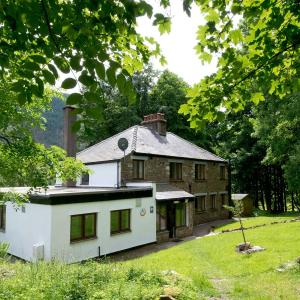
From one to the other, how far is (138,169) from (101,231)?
21.6 feet

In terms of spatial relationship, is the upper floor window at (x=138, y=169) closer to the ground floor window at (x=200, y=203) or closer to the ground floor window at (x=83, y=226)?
the ground floor window at (x=83, y=226)

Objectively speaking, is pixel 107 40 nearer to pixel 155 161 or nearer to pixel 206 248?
pixel 206 248

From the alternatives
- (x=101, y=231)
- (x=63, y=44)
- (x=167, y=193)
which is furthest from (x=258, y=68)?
(x=167, y=193)

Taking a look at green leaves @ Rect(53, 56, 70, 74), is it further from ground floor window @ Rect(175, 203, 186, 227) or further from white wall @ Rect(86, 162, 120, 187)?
ground floor window @ Rect(175, 203, 186, 227)

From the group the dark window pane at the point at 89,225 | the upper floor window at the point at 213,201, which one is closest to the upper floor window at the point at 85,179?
the dark window pane at the point at 89,225

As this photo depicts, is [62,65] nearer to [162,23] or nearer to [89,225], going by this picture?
[162,23]

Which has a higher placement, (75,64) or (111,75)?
(75,64)

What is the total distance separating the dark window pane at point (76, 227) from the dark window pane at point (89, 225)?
29 cm

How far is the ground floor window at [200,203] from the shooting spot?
1106 inches

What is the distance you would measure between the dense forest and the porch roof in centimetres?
734

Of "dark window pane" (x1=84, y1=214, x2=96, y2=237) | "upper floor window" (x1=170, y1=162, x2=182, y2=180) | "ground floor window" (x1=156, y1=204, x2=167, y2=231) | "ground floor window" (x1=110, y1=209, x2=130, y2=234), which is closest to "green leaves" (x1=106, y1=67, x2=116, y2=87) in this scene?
"dark window pane" (x1=84, y1=214, x2=96, y2=237)

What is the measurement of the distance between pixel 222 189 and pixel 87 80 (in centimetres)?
3055

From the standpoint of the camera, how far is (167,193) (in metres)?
22.3

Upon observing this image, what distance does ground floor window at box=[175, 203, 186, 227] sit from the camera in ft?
74.4
